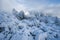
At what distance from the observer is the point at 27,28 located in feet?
173

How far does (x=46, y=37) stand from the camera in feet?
143

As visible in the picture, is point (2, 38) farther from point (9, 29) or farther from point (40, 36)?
point (40, 36)

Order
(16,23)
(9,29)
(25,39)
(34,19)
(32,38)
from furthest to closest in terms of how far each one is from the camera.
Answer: (34,19)
(16,23)
(9,29)
(32,38)
(25,39)

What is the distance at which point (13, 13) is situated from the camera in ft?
203

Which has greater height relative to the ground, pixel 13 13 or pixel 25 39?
pixel 13 13

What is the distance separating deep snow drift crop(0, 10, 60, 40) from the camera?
143ft

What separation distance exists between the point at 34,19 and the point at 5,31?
18991mm

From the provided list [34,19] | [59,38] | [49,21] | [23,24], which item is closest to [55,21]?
[49,21]

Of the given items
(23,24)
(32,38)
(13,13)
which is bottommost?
(32,38)

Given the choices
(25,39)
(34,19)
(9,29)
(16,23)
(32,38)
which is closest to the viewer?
(25,39)

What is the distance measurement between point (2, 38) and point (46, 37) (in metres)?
14.6

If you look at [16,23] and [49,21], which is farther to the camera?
[49,21]

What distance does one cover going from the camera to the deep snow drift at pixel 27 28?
4345 centimetres

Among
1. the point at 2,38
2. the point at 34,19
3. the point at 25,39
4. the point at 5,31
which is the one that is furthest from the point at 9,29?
the point at 34,19
